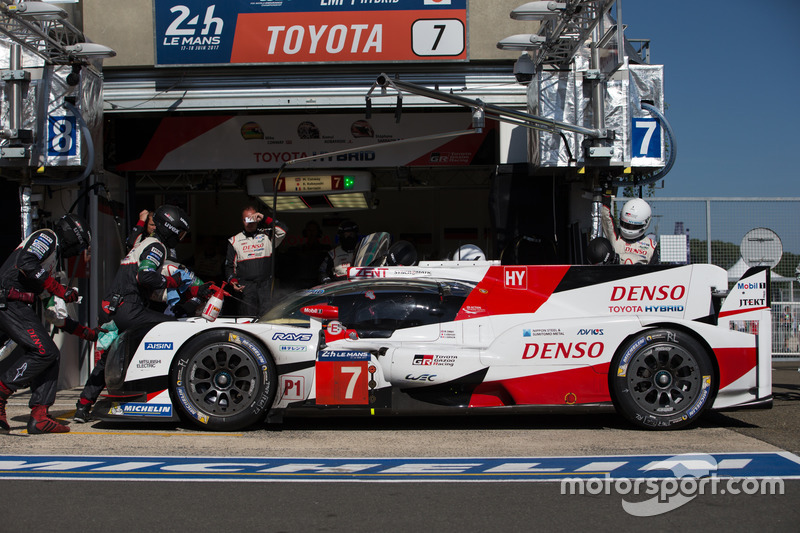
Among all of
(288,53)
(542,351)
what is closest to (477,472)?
(542,351)

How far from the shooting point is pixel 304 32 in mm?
9664

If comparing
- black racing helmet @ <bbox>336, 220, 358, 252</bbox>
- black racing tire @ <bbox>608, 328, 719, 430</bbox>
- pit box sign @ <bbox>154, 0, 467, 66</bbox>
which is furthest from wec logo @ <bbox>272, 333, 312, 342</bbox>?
pit box sign @ <bbox>154, 0, 467, 66</bbox>

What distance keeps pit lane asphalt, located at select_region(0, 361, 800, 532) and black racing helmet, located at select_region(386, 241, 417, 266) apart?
270cm

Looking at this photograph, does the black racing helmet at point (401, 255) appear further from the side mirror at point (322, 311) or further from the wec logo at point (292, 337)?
the wec logo at point (292, 337)

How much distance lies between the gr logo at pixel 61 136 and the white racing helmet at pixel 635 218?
21.2ft

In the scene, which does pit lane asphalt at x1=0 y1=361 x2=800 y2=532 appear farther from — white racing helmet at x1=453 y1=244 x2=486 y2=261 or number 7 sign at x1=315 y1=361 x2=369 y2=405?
white racing helmet at x1=453 y1=244 x2=486 y2=261

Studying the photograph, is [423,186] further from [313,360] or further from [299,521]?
[299,521]

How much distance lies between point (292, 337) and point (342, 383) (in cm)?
55

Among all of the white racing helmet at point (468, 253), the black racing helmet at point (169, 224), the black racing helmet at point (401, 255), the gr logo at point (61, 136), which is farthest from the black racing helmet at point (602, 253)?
the gr logo at point (61, 136)

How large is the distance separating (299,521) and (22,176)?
733 cm

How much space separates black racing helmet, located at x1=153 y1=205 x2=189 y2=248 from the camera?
275 inches

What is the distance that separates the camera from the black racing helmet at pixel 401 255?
868 cm

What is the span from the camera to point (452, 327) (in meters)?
6.09

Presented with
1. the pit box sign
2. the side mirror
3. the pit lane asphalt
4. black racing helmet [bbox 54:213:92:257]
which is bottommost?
the pit lane asphalt
